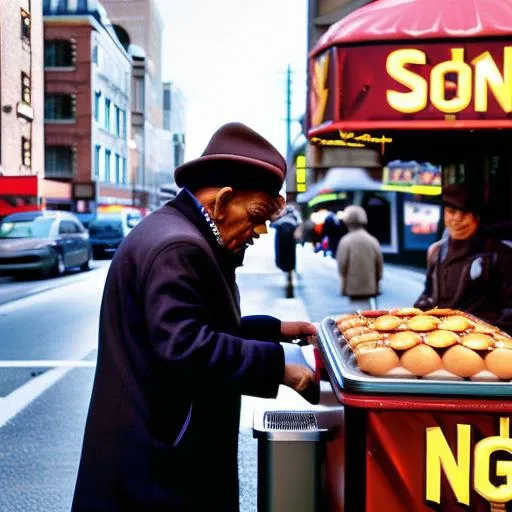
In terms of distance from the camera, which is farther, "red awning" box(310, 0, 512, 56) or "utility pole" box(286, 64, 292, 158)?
"utility pole" box(286, 64, 292, 158)

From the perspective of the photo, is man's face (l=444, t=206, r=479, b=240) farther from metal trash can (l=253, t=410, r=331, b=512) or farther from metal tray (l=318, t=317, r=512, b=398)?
metal tray (l=318, t=317, r=512, b=398)

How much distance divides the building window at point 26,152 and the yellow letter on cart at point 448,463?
120 feet

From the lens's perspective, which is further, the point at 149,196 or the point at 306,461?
the point at 149,196

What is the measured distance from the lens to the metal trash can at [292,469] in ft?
9.55

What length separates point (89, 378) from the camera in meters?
8.13

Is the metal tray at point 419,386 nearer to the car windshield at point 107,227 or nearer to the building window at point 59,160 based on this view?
the car windshield at point 107,227

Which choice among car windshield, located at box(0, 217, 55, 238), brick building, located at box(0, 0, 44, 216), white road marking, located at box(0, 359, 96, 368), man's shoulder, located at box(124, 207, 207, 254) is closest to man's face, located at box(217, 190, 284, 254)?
man's shoulder, located at box(124, 207, 207, 254)

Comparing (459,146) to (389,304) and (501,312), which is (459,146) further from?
(389,304)

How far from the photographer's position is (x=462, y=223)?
5.08m

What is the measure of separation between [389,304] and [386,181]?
30.8 ft

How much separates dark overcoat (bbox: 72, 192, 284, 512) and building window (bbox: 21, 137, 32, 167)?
3640 cm

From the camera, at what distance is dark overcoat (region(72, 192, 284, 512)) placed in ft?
6.84

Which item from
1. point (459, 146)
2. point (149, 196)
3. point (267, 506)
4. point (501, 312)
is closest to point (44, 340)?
point (459, 146)

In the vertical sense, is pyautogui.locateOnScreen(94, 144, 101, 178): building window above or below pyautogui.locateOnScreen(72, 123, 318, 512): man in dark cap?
above
